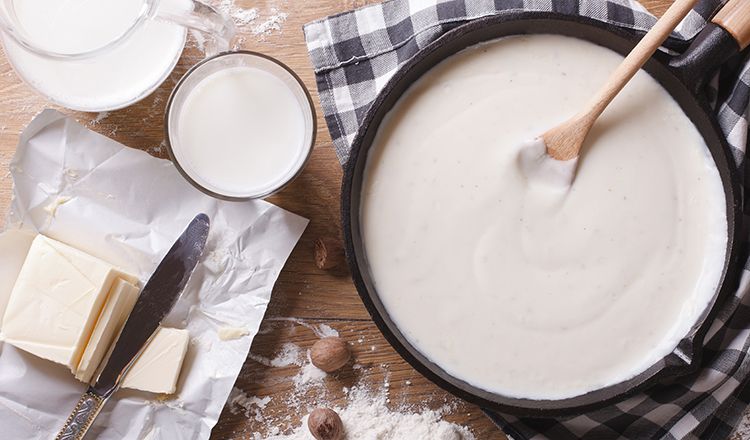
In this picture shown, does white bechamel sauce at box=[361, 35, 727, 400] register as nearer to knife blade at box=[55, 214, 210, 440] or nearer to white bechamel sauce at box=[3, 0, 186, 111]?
knife blade at box=[55, 214, 210, 440]

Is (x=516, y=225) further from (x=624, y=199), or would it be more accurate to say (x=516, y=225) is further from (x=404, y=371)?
(x=404, y=371)

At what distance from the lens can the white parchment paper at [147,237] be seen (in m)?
1.26

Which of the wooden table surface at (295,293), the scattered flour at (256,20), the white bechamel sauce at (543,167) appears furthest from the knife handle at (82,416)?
the white bechamel sauce at (543,167)

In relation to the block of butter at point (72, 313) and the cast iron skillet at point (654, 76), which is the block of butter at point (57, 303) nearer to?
the block of butter at point (72, 313)

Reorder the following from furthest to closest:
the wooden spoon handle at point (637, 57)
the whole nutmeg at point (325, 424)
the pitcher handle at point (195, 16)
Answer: the whole nutmeg at point (325, 424) → the pitcher handle at point (195, 16) → the wooden spoon handle at point (637, 57)

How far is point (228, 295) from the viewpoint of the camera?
1296 mm

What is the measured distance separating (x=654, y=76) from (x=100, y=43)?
122cm

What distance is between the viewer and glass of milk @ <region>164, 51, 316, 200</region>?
3.98 feet

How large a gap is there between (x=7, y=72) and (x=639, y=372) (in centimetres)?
164

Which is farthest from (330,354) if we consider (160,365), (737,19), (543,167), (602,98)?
(737,19)

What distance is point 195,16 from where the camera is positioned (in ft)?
3.71

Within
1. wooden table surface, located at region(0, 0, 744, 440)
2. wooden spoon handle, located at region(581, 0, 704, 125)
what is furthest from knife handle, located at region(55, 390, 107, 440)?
wooden spoon handle, located at region(581, 0, 704, 125)

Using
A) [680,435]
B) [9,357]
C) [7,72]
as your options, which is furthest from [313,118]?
[680,435]

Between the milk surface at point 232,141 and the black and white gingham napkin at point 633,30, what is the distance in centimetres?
15
